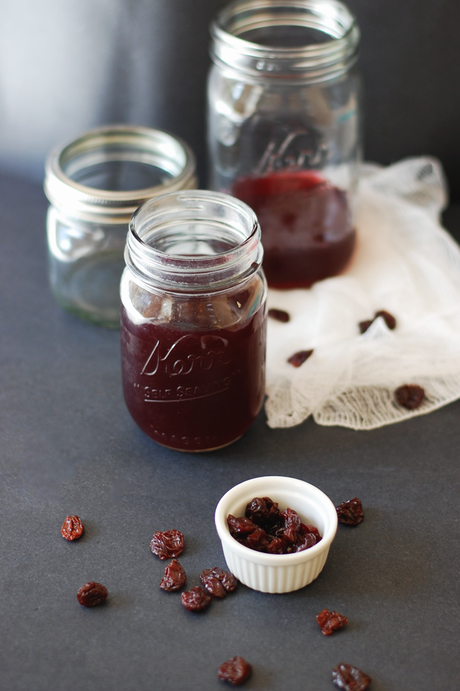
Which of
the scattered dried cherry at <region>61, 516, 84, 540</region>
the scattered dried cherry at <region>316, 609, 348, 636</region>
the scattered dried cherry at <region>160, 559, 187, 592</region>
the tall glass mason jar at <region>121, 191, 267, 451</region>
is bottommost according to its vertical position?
the scattered dried cherry at <region>61, 516, 84, 540</region>

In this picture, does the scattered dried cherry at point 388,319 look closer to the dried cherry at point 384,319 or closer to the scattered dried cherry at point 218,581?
the dried cherry at point 384,319

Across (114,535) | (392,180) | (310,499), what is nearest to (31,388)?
(114,535)

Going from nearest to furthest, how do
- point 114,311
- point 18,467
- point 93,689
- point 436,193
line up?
point 93,689
point 18,467
point 114,311
point 436,193

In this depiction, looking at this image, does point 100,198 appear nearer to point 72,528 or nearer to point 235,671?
point 72,528

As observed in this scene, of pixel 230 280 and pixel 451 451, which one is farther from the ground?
pixel 230 280

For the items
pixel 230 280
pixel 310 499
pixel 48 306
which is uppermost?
pixel 230 280

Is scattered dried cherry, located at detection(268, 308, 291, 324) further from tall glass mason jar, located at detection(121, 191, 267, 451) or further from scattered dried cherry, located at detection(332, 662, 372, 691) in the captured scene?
scattered dried cherry, located at detection(332, 662, 372, 691)

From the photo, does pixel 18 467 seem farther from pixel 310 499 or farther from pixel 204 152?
pixel 204 152

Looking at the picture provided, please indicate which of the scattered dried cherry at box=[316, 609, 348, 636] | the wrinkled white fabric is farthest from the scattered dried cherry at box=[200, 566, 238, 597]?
the wrinkled white fabric
